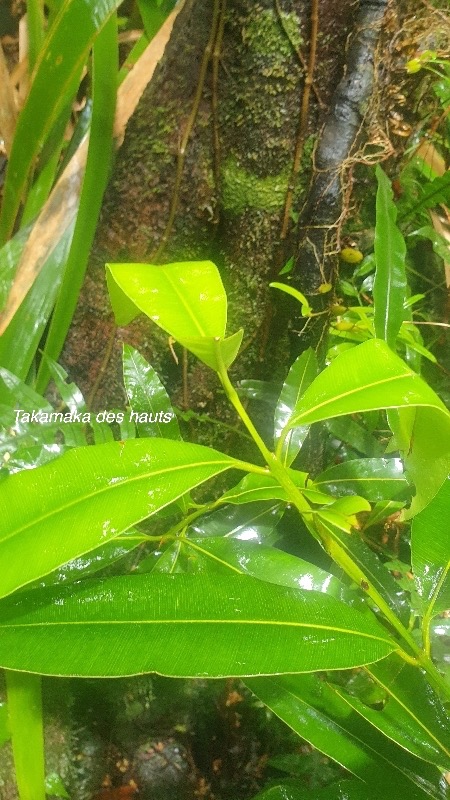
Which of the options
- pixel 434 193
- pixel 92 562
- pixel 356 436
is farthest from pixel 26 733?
pixel 434 193

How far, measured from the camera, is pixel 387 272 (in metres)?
0.73

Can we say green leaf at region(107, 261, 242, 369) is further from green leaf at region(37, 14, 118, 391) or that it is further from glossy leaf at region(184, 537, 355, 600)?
green leaf at region(37, 14, 118, 391)

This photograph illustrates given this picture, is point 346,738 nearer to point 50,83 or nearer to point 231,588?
point 231,588

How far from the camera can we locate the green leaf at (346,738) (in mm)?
553

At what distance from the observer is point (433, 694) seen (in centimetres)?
56

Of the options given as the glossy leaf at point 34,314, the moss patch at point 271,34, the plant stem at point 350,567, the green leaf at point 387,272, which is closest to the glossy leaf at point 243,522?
the plant stem at point 350,567

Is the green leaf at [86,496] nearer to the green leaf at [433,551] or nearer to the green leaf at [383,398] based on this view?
the green leaf at [383,398]

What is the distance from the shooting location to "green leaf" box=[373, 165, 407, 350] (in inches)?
27.4

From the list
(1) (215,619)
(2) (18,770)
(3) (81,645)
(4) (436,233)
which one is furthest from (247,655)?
(4) (436,233)

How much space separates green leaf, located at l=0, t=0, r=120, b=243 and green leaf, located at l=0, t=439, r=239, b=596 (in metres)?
0.74

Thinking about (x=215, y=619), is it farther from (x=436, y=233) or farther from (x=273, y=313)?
(x=436, y=233)

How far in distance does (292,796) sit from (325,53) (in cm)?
104

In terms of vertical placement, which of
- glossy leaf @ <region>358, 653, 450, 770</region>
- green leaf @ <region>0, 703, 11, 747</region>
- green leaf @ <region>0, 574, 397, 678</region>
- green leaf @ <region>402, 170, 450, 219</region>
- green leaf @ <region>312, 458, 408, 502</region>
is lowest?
green leaf @ <region>0, 703, 11, 747</region>

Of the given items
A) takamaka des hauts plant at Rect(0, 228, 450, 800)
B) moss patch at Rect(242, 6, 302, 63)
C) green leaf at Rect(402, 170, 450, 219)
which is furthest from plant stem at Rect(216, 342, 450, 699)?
green leaf at Rect(402, 170, 450, 219)
